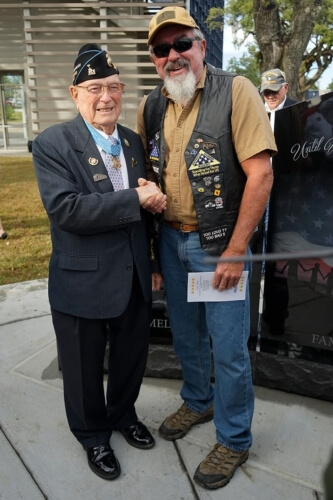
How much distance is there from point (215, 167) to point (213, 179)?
0.16 feet

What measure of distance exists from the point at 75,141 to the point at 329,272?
1.56m

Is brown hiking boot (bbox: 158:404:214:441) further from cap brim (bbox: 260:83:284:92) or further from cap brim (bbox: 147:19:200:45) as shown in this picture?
cap brim (bbox: 260:83:284:92)

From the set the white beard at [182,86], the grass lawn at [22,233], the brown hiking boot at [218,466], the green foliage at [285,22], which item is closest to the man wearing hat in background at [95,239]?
the white beard at [182,86]

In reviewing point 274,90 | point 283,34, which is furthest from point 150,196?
point 283,34

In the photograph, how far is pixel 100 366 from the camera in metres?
2.25

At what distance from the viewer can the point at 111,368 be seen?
237cm

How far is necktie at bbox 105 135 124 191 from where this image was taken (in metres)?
2.04

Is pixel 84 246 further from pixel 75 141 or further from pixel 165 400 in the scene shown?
pixel 165 400

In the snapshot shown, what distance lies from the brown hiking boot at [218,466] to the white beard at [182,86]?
159 cm

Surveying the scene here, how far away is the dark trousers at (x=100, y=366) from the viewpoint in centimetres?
215

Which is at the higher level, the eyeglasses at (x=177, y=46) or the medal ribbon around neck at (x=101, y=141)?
the eyeglasses at (x=177, y=46)

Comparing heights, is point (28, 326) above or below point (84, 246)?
below

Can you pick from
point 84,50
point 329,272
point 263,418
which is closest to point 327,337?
point 329,272

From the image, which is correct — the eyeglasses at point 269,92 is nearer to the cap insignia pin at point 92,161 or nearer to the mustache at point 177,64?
the mustache at point 177,64
